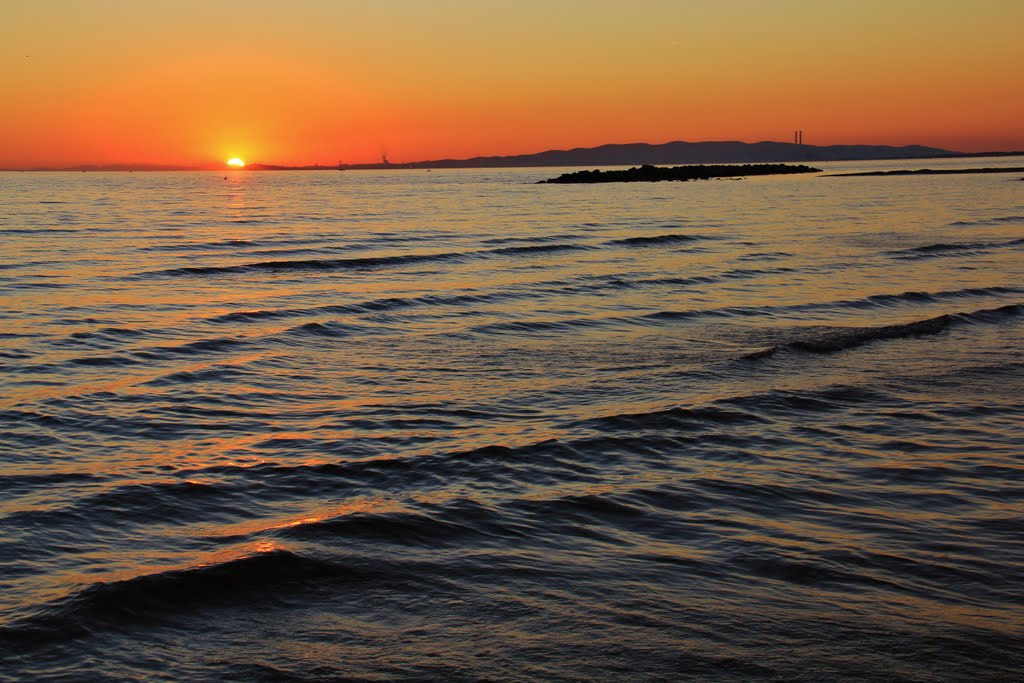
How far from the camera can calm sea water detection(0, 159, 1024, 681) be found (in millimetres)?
7043

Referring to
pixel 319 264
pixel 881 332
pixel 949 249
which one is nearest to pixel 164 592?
pixel 881 332

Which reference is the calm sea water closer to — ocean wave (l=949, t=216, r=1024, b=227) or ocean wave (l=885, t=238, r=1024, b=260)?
ocean wave (l=885, t=238, r=1024, b=260)

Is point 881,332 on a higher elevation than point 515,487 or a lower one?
higher

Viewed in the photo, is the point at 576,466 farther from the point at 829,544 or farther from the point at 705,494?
the point at 829,544

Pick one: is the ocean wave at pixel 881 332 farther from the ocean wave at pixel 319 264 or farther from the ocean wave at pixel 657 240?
the ocean wave at pixel 657 240

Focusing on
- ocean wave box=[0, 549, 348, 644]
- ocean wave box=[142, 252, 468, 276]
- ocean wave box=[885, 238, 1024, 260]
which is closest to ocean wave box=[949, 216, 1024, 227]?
ocean wave box=[885, 238, 1024, 260]

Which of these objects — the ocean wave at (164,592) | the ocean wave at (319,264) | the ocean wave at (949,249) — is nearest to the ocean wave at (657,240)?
the ocean wave at (319,264)

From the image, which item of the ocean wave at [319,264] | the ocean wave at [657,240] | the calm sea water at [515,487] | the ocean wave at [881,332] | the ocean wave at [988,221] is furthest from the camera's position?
the ocean wave at [988,221]

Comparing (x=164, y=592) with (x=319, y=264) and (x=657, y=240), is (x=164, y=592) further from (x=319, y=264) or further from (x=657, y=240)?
(x=657, y=240)

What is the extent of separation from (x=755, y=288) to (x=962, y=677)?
22922 mm

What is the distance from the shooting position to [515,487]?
1076 centimetres

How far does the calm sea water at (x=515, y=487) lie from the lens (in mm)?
7043

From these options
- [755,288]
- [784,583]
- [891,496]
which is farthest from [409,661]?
[755,288]

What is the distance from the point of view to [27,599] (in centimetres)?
782
